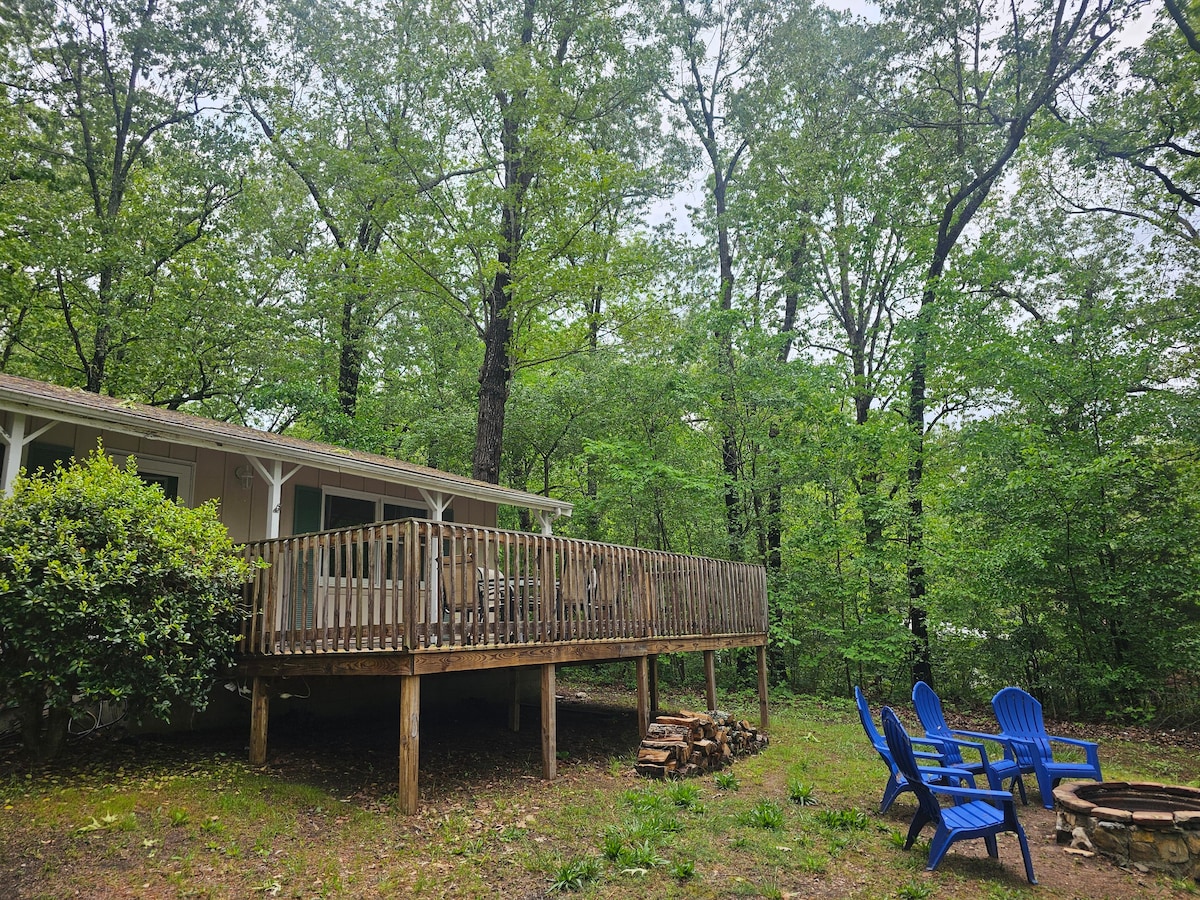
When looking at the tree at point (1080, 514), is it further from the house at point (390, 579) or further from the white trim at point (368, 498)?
the white trim at point (368, 498)

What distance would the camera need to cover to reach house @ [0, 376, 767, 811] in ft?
21.4

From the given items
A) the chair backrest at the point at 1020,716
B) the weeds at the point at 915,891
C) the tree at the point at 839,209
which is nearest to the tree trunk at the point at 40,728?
the weeds at the point at 915,891

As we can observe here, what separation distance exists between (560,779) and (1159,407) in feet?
41.3

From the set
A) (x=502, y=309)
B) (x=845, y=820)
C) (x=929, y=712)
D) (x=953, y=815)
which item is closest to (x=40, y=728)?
(x=845, y=820)

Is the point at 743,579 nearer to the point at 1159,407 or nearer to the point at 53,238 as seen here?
the point at 1159,407

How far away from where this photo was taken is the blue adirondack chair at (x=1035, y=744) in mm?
7199

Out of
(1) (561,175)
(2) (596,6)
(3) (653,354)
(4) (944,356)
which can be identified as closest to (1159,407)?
(4) (944,356)

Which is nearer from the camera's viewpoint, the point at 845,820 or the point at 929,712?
the point at 845,820

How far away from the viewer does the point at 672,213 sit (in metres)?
21.8

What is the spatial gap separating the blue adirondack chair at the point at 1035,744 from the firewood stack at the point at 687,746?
312 centimetres

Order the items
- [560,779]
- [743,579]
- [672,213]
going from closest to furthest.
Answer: [560,779] < [743,579] < [672,213]

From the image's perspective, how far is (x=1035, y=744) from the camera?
23.6 ft

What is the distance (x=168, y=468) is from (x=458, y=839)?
252 inches

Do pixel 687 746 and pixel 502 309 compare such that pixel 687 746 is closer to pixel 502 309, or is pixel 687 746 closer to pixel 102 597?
pixel 102 597
